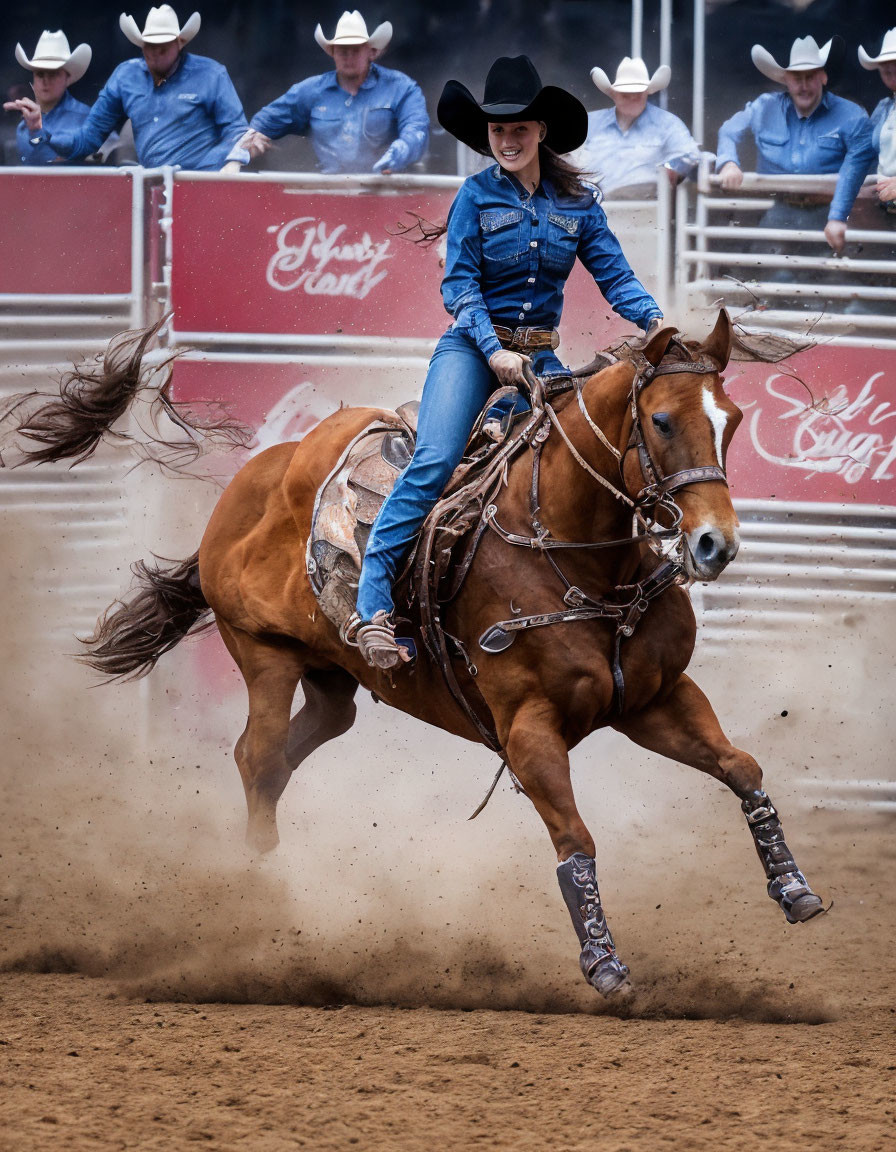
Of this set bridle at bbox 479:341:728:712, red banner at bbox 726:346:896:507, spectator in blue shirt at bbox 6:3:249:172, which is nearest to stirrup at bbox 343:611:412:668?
bridle at bbox 479:341:728:712

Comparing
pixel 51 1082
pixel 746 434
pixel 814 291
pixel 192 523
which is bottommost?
pixel 51 1082

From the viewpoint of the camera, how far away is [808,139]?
23.5 feet

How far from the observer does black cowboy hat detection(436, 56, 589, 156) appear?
3898 millimetres

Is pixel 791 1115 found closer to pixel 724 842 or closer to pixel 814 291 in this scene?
pixel 724 842

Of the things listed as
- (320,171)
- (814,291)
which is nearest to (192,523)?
(320,171)

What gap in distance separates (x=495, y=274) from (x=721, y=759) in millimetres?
1599

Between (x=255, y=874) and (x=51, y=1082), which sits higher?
(x=51, y=1082)

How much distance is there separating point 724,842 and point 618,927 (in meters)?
1.47

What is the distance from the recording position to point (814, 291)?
23.7ft

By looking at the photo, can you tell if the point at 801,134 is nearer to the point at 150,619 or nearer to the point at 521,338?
the point at 521,338

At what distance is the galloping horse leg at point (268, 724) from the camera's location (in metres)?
4.87

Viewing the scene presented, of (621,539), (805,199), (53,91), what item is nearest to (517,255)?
(621,539)

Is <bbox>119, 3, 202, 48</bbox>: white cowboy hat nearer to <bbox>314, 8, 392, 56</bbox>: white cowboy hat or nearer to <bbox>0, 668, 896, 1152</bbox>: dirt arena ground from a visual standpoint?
<bbox>314, 8, 392, 56</bbox>: white cowboy hat

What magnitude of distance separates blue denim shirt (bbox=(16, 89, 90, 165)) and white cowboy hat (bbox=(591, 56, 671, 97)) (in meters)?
2.81
